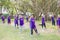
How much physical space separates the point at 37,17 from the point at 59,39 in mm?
22715

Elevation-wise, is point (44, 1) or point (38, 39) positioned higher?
point (44, 1)

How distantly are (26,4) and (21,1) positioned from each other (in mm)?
1211

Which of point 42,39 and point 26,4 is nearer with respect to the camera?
point 42,39

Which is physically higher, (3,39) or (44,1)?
(44,1)

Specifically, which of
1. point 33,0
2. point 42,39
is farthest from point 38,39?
point 33,0

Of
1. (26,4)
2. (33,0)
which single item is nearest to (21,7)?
(26,4)

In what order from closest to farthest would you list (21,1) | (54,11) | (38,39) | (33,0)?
1. (38,39)
2. (33,0)
3. (21,1)
4. (54,11)

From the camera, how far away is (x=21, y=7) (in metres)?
37.4

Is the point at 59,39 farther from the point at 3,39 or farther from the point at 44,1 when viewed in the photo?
the point at 44,1

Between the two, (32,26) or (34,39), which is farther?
(32,26)

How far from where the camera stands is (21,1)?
33.3 m

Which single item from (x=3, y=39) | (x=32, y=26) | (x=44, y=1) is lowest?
(x=3, y=39)

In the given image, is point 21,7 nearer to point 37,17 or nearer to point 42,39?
point 37,17

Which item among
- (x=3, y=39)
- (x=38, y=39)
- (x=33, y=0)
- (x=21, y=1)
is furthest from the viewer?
(x=21, y=1)
